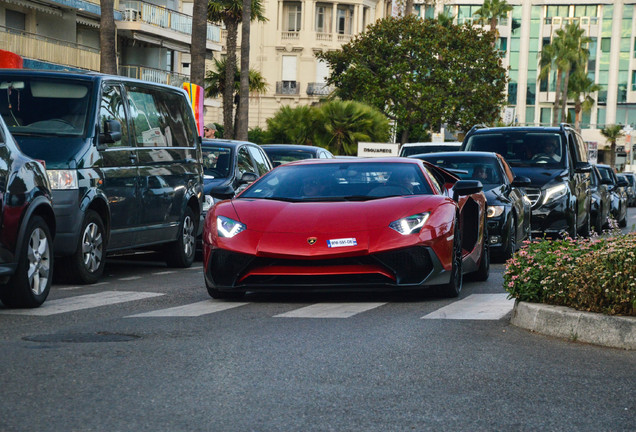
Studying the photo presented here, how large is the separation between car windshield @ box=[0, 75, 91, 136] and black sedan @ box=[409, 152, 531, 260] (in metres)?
5.03

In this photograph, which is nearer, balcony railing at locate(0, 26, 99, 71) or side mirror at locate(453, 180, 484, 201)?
side mirror at locate(453, 180, 484, 201)

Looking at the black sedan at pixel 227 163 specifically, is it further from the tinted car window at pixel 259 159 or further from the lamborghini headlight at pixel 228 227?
the lamborghini headlight at pixel 228 227

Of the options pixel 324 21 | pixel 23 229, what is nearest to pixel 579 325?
pixel 23 229

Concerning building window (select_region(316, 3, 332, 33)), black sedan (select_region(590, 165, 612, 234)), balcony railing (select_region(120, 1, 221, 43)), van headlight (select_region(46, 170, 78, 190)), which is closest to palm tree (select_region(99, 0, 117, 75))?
black sedan (select_region(590, 165, 612, 234))

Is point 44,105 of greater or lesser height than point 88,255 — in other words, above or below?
above

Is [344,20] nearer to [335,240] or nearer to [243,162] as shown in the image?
[243,162]

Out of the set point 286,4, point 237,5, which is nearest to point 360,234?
point 237,5

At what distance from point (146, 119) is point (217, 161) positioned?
12.9 feet

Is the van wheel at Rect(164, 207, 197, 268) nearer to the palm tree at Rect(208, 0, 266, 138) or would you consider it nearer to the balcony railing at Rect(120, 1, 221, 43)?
the palm tree at Rect(208, 0, 266, 138)

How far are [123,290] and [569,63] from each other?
86.2m

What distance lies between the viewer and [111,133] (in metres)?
12.5

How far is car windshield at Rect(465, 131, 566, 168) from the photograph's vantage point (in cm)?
2039

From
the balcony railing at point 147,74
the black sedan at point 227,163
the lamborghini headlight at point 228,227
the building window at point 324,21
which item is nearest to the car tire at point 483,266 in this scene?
the lamborghini headlight at point 228,227

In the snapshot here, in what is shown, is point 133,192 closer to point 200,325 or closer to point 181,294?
point 181,294
